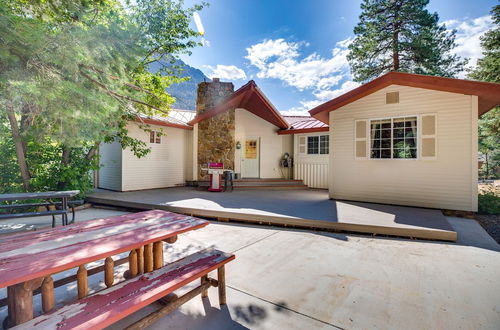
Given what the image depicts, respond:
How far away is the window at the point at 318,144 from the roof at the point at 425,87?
2.48 meters

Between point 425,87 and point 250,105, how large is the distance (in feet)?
19.0

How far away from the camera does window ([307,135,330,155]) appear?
8781 mm

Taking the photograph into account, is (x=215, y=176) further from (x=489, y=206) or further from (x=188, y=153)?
(x=489, y=206)

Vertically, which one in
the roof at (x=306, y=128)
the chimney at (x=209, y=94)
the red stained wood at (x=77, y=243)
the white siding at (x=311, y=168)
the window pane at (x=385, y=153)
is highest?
the chimney at (x=209, y=94)

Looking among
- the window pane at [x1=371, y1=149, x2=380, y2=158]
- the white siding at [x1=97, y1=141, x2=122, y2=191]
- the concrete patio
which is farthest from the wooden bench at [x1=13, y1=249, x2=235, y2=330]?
the white siding at [x1=97, y1=141, x2=122, y2=191]

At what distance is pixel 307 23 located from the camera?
11.0 meters

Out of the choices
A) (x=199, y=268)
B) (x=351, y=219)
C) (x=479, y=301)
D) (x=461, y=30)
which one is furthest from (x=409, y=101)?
(x=461, y=30)

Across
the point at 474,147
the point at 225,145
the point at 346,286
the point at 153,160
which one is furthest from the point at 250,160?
the point at 346,286

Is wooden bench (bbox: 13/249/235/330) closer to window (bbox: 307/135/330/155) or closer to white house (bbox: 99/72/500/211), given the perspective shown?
white house (bbox: 99/72/500/211)

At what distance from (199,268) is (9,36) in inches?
87.7

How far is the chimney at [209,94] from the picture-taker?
931cm

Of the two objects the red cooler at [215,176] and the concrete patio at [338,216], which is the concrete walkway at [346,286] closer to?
the concrete patio at [338,216]

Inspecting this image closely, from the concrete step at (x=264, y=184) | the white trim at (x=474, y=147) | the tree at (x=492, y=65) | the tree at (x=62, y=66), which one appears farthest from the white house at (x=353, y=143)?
the tree at (x=62, y=66)

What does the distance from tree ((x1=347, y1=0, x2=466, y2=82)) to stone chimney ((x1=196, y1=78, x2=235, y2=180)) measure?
892 centimetres
